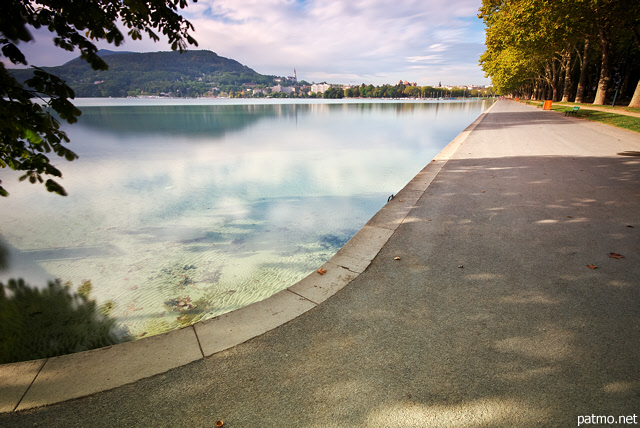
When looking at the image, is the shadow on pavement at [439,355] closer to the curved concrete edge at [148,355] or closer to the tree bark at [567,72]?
the curved concrete edge at [148,355]

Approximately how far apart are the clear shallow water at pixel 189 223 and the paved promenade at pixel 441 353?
161 centimetres

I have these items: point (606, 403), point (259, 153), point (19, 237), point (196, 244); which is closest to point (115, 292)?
point (196, 244)

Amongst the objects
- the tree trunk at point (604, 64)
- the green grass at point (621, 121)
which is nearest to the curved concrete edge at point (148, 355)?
the green grass at point (621, 121)

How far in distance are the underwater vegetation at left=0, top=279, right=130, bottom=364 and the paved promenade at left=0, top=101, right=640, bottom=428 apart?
4.97ft

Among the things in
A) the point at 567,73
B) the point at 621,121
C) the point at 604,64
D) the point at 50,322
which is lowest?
the point at 50,322

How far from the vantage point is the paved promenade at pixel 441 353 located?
2.06 metres

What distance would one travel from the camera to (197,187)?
9945 mm

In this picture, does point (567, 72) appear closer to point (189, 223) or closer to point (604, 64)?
point (604, 64)

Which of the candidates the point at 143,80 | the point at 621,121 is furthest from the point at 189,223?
the point at 143,80

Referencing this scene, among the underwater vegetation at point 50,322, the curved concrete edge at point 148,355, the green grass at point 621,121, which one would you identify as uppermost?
the green grass at point 621,121

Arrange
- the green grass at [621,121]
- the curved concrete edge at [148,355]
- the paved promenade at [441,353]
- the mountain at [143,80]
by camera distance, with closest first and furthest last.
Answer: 1. the paved promenade at [441,353]
2. the curved concrete edge at [148,355]
3. the green grass at [621,121]
4. the mountain at [143,80]

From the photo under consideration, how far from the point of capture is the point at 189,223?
7074mm

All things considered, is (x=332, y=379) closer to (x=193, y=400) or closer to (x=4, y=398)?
(x=193, y=400)

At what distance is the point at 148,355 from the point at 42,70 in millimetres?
2667
